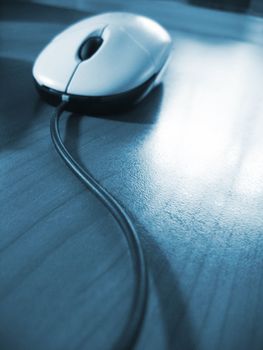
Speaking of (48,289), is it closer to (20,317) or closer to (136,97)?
(20,317)

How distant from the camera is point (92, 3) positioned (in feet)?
2.53

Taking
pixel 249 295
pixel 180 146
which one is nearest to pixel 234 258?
pixel 249 295

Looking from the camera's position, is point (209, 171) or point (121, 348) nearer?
point (121, 348)

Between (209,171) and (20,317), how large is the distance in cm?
18

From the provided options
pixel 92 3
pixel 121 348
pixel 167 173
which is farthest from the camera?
pixel 92 3

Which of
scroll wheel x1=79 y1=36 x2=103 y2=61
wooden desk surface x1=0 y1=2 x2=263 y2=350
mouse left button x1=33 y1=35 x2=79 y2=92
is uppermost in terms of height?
scroll wheel x1=79 y1=36 x2=103 y2=61

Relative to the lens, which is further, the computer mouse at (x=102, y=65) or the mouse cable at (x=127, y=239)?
the computer mouse at (x=102, y=65)

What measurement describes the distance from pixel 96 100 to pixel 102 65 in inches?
1.4

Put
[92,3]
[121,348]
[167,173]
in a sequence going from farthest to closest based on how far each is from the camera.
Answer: [92,3], [167,173], [121,348]

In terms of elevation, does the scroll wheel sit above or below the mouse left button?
above

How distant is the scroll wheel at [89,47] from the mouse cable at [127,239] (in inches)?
3.0

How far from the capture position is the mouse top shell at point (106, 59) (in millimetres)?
339

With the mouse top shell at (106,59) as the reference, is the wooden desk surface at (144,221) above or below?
below

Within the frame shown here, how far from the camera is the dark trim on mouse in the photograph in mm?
338
